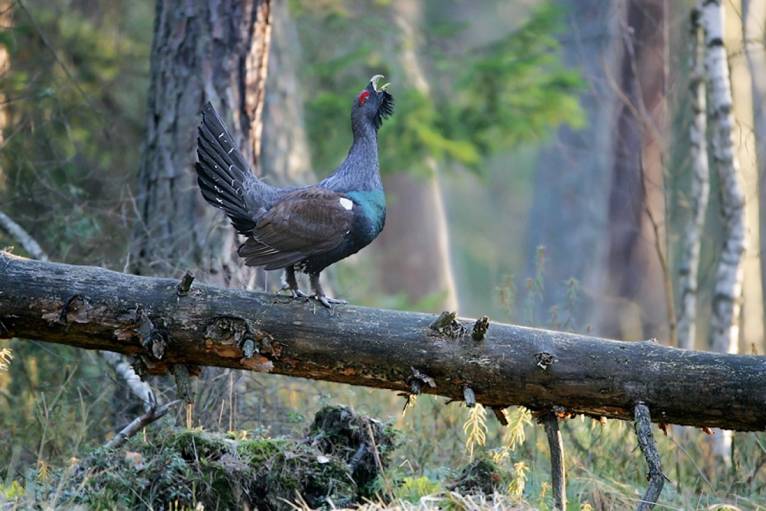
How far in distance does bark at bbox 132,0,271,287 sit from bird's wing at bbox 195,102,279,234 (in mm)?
1284

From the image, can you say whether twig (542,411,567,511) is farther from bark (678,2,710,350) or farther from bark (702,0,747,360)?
bark (678,2,710,350)

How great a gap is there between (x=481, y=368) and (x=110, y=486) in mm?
2245

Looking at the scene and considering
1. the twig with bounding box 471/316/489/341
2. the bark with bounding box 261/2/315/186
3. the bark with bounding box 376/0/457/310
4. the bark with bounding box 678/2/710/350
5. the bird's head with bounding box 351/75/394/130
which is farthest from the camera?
the bark with bounding box 376/0/457/310

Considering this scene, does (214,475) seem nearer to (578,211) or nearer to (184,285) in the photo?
(184,285)

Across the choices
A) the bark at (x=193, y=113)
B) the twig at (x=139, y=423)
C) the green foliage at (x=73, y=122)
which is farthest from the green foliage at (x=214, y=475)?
the green foliage at (x=73, y=122)

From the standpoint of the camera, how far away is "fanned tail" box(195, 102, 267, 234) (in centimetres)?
645

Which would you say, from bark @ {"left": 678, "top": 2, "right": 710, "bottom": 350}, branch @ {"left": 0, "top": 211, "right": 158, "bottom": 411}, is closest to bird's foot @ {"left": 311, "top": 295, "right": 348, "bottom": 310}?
branch @ {"left": 0, "top": 211, "right": 158, "bottom": 411}

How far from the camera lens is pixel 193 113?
7844 millimetres

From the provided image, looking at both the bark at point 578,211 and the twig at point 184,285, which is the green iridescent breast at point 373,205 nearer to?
the twig at point 184,285

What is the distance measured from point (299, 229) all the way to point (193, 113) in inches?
87.5

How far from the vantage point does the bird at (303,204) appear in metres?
6.09

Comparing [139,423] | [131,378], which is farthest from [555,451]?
[131,378]

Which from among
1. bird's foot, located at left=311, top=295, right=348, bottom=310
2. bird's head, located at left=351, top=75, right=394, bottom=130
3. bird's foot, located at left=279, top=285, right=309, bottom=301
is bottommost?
bird's foot, located at left=311, top=295, right=348, bottom=310

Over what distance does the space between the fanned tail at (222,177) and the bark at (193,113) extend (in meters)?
1.28
